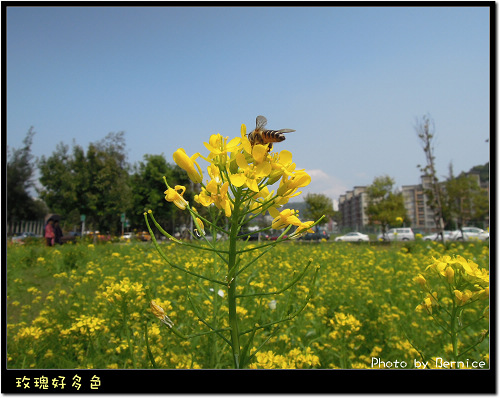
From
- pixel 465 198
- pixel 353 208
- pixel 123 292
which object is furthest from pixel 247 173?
pixel 353 208

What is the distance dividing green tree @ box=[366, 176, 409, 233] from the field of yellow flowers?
2925cm

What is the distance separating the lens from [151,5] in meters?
1.26

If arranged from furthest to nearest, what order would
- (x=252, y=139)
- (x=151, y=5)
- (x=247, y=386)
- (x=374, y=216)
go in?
(x=374, y=216), (x=151, y=5), (x=247, y=386), (x=252, y=139)

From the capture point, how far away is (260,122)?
101 centimetres

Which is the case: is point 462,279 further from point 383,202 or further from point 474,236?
point 383,202

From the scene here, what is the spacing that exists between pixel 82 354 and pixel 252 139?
7.51ft

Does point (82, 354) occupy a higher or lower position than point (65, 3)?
lower

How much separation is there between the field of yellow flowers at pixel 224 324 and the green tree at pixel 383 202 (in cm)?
2925

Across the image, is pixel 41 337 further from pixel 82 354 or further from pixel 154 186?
pixel 154 186

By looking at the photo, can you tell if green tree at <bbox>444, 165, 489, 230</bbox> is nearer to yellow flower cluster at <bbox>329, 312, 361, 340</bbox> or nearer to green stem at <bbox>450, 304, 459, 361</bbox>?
yellow flower cluster at <bbox>329, 312, 361, 340</bbox>

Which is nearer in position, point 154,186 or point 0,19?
point 0,19

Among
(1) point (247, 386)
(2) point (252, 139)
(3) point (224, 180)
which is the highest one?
(2) point (252, 139)

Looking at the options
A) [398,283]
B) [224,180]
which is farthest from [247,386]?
[398,283]

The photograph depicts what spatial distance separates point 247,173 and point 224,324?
178 cm
